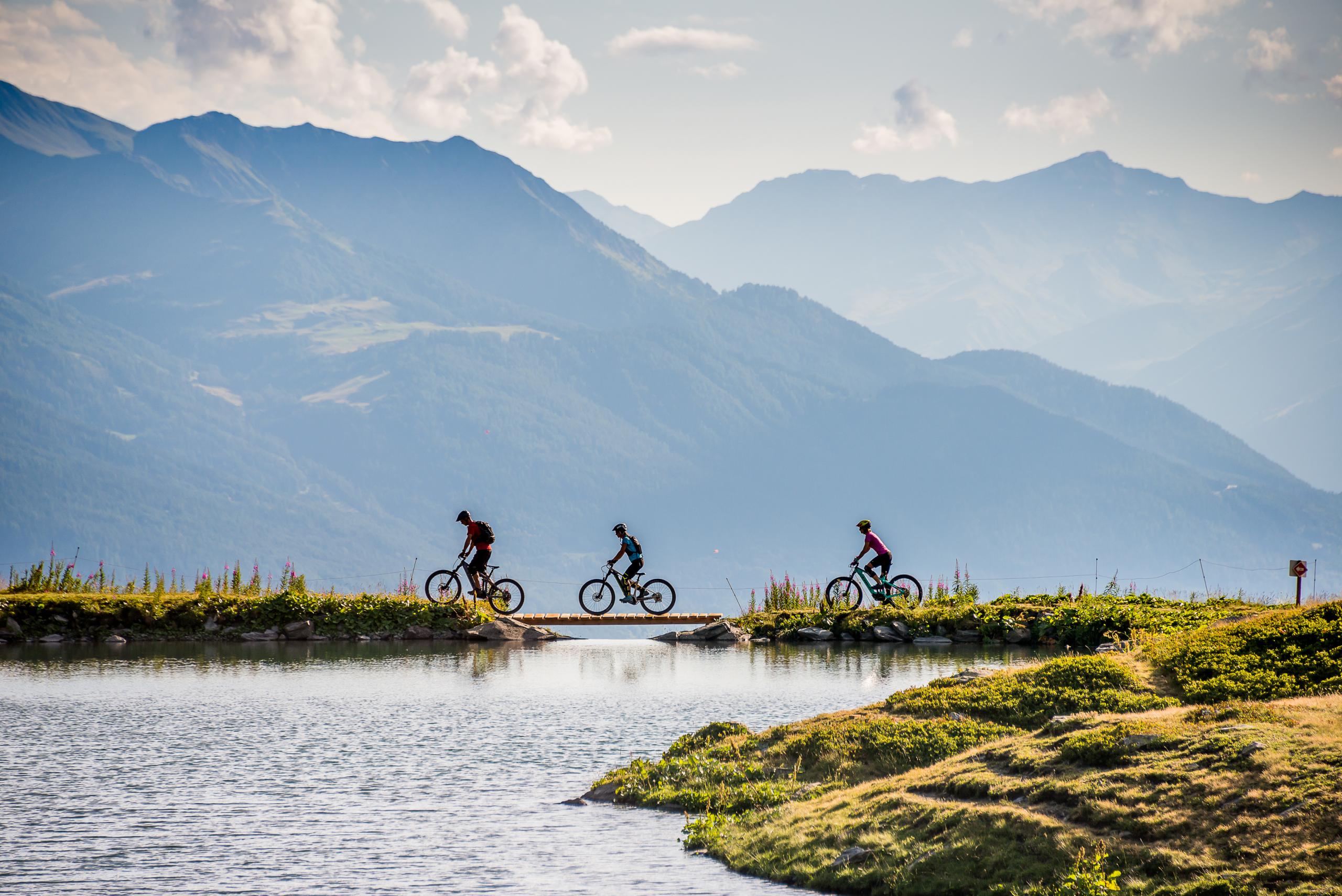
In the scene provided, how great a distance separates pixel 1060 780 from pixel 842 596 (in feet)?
68.2

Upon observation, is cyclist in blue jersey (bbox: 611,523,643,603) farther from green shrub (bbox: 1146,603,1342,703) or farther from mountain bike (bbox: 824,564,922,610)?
green shrub (bbox: 1146,603,1342,703)

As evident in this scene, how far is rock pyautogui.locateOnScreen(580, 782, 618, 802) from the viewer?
13484 millimetres

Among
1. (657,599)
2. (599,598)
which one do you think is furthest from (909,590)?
(599,598)

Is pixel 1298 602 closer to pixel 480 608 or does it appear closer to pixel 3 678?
pixel 480 608

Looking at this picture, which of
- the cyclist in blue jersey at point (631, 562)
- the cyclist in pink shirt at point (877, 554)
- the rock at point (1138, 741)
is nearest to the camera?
the rock at point (1138, 741)

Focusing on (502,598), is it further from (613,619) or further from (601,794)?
(601,794)

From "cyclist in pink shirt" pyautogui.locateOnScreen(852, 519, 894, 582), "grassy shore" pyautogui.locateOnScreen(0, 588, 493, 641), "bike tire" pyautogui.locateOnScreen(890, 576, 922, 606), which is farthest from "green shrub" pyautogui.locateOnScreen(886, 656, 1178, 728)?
"grassy shore" pyautogui.locateOnScreen(0, 588, 493, 641)

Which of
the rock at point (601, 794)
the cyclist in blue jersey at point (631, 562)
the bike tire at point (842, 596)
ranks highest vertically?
the cyclist in blue jersey at point (631, 562)

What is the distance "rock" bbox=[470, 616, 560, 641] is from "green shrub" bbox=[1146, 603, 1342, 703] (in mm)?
17128

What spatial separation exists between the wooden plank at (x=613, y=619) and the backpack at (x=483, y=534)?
8.07 ft

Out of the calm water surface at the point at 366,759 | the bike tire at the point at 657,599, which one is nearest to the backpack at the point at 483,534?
the calm water surface at the point at 366,759

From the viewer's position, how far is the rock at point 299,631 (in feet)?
99.0

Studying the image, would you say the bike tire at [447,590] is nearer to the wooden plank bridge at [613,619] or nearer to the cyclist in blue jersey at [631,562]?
the wooden plank bridge at [613,619]

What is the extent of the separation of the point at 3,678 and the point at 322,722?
8.27 metres
